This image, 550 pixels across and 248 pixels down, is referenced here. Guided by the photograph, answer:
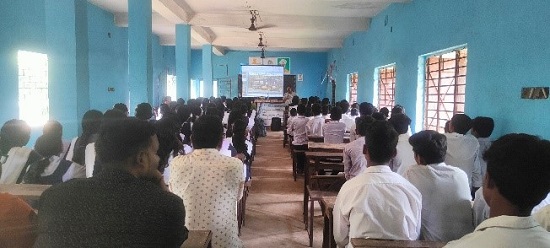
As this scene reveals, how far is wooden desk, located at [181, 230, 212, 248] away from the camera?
6.73ft

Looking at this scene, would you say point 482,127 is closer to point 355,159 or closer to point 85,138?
point 355,159

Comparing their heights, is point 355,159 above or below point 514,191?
below

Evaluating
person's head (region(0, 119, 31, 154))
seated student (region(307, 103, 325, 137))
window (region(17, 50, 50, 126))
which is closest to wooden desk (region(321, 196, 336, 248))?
person's head (region(0, 119, 31, 154))

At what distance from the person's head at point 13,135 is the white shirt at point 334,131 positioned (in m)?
4.35

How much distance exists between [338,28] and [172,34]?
20.0 feet

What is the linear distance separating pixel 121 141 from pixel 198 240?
835 millimetres

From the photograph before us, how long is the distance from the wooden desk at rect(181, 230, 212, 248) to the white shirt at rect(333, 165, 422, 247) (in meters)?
0.74

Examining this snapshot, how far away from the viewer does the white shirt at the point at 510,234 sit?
1.19m

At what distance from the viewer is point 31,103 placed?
7.32 meters

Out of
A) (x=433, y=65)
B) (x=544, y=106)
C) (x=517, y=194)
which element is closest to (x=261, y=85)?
(x=433, y=65)

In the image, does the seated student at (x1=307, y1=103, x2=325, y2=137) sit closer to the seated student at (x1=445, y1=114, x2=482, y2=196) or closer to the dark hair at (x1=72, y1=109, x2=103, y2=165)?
the seated student at (x1=445, y1=114, x2=482, y2=196)

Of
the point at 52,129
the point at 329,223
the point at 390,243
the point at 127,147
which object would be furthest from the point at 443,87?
the point at 127,147

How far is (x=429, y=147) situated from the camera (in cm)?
255

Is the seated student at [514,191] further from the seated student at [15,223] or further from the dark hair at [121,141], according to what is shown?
the seated student at [15,223]
